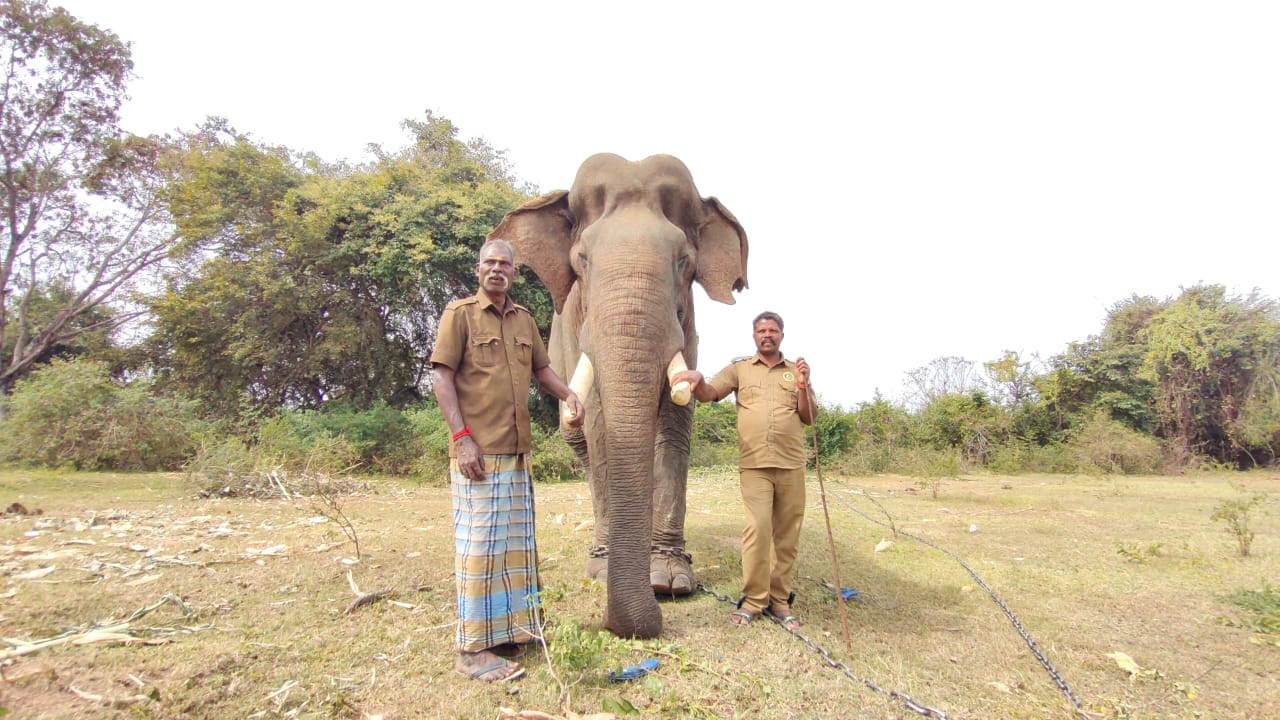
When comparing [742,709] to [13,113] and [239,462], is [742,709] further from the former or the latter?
[13,113]

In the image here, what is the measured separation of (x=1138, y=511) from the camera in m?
9.67

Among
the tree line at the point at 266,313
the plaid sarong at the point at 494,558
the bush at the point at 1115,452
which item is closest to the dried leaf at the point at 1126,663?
the plaid sarong at the point at 494,558

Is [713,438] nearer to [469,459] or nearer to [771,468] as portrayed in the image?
[771,468]

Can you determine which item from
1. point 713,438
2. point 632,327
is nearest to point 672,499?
point 632,327

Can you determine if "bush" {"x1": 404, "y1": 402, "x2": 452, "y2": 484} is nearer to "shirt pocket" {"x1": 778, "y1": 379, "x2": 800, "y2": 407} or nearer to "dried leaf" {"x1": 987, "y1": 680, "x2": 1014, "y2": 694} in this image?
"shirt pocket" {"x1": 778, "y1": 379, "x2": 800, "y2": 407}

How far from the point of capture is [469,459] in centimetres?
318

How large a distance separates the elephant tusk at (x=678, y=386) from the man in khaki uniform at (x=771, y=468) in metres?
0.05

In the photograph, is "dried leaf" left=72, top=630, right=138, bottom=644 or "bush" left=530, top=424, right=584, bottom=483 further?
"bush" left=530, top=424, right=584, bottom=483

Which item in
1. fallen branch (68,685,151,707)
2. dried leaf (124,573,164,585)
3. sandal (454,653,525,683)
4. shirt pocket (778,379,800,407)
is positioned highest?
shirt pocket (778,379,800,407)

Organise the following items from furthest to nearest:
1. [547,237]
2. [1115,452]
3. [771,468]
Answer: [1115,452], [547,237], [771,468]

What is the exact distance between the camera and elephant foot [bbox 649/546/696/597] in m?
4.45

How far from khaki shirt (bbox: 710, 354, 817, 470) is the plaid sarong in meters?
1.43

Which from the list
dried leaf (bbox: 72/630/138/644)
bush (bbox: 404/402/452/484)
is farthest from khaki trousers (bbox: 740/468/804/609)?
bush (bbox: 404/402/452/484)

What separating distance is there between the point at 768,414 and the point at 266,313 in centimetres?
1629
